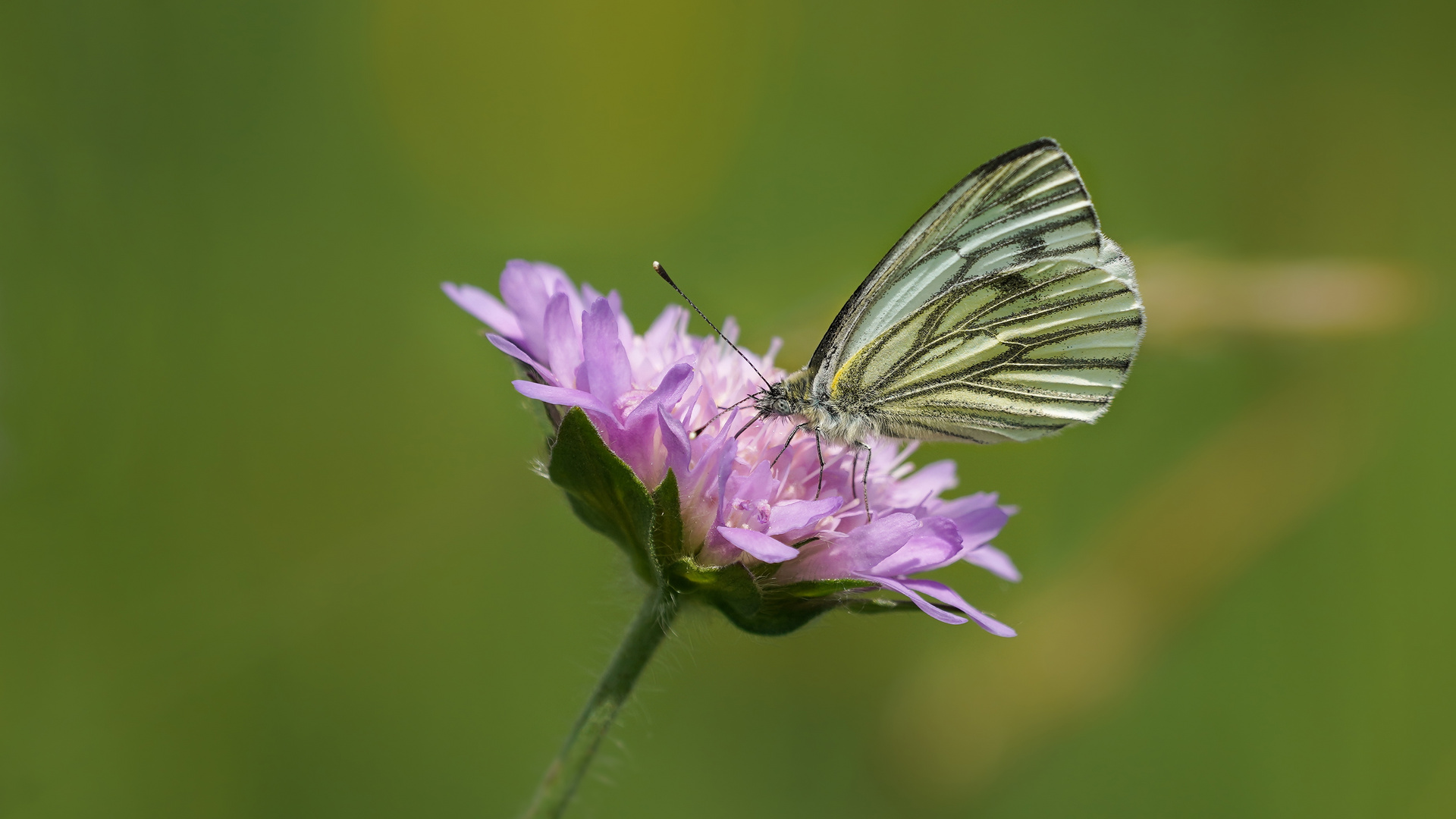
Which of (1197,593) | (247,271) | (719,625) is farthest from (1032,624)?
(247,271)

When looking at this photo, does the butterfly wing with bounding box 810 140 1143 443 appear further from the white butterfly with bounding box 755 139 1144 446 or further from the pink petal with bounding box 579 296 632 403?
the pink petal with bounding box 579 296 632 403

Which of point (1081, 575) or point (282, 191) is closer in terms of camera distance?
point (1081, 575)

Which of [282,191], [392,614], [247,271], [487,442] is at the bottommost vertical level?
[392,614]

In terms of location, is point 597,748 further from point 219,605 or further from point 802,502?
point 219,605

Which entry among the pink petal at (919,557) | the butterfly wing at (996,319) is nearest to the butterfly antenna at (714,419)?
the butterfly wing at (996,319)

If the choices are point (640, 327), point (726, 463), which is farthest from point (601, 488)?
point (640, 327)

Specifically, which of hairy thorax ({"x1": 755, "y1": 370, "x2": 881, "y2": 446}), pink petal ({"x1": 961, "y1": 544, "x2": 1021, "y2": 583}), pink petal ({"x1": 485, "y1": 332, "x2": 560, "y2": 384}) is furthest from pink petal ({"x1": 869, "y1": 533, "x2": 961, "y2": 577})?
pink petal ({"x1": 485, "y1": 332, "x2": 560, "y2": 384})
